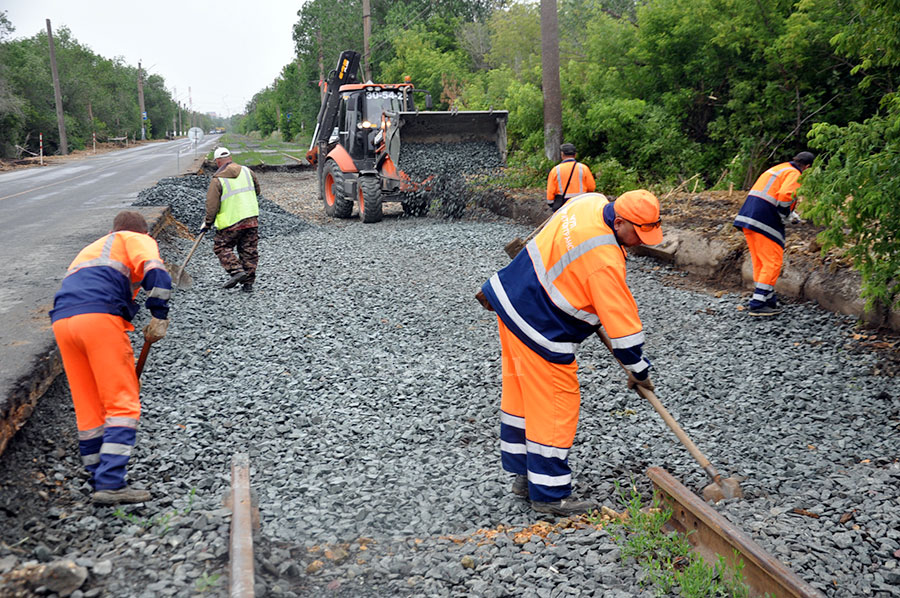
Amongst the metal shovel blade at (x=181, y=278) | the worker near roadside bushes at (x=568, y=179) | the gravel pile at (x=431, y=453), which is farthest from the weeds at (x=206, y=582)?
the worker near roadside bushes at (x=568, y=179)

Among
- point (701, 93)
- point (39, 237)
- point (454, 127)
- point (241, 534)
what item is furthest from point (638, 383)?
point (701, 93)

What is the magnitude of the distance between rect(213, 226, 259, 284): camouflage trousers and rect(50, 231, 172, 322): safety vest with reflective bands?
4.57 m

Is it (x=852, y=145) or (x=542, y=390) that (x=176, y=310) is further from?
(x=852, y=145)

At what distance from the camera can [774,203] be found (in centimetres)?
707

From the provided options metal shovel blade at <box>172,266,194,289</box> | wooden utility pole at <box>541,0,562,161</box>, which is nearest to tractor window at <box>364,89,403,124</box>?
wooden utility pole at <box>541,0,562,161</box>

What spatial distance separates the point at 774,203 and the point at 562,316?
14.8ft

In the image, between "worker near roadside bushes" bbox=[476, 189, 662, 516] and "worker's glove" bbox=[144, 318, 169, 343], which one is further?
"worker's glove" bbox=[144, 318, 169, 343]

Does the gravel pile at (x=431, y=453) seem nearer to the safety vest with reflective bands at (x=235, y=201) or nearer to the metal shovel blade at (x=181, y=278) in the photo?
the metal shovel blade at (x=181, y=278)

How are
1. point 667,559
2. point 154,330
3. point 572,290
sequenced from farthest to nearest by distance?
point 154,330, point 572,290, point 667,559

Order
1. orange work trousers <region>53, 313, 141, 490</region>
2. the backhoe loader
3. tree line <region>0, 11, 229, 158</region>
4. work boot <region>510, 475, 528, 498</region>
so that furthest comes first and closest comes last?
1. tree line <region>0, 11, 229, 158</region>
2. the backhoe loader
3. work boot <region>510, 475, 528, 498</region>
4. orange work trousers <region>53, 313, 141, 490</region>

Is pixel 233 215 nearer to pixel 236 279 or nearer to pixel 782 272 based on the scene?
pixel 236 279

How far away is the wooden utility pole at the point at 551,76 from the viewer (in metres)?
13.3

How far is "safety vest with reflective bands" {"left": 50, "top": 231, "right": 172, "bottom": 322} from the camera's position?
387 centimetres

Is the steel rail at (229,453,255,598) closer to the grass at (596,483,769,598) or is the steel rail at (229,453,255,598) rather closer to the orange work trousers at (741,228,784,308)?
the grass at (596,483,769,598)
